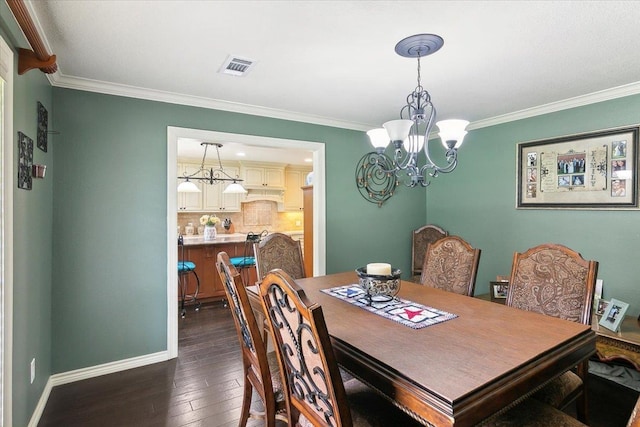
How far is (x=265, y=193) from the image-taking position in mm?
7117

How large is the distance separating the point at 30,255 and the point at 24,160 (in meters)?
0.59

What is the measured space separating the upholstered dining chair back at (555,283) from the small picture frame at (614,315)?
97 cm

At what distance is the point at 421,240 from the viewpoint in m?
4.41

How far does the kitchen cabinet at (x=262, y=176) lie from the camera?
683 cm

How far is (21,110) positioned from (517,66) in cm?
313

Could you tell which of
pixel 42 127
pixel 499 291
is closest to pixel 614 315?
pixel 499 291

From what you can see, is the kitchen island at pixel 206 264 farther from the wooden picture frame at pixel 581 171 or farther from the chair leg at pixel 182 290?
the wooden picture frame at pixel 581 171

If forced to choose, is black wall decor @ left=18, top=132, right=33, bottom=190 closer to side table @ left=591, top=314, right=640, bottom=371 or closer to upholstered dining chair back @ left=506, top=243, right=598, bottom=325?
upholstered dining chair back @ left=506, top=243, right=598, bottom=325

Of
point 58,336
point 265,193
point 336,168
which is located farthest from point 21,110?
point 265,193

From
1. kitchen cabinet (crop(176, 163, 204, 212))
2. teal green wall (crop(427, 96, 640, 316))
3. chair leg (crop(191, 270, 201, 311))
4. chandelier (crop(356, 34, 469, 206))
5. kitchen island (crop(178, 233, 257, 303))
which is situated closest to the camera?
chandelier (crop(356, 34, 469, 206))

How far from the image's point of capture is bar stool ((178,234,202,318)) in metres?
4.32

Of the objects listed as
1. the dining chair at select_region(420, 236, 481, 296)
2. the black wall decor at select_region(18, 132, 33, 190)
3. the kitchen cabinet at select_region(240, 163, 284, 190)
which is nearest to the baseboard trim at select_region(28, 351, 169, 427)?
the black wall decor at select_region(18, 132, 33, 190)

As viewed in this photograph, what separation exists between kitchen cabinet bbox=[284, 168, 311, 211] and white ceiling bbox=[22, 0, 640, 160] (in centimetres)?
415

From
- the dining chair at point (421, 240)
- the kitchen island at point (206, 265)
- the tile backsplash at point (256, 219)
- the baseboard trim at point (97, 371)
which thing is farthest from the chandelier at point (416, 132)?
the tile backsplash at point (256, 219)
